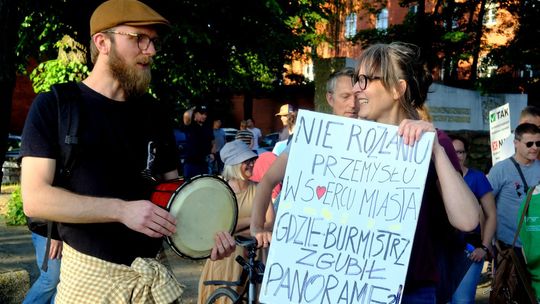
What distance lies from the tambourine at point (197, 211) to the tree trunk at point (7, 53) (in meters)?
2.80

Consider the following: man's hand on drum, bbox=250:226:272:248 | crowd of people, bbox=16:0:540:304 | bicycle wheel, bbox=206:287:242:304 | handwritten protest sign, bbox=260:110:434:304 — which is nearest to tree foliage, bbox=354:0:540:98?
bicycle wheel, bbox=206:287:242:304

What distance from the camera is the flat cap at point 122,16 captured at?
2.78m

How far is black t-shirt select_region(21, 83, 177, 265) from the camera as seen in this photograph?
2.64m

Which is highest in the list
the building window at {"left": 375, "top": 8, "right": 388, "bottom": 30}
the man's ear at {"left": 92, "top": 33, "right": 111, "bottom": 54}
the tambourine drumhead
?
the building window at {"left": 375, "top": 8, "right": 388, "bottom": 30}

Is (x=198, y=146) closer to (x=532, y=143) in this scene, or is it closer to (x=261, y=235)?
(x=532, y=143)

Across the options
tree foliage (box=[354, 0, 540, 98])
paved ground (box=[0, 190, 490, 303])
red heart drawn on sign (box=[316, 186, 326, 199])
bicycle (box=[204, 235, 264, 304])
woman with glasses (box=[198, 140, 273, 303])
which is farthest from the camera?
tree foliage (box=[354, 0, 540, 98])

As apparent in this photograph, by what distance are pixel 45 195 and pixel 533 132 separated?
5.07 m

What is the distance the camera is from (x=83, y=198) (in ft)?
8.43

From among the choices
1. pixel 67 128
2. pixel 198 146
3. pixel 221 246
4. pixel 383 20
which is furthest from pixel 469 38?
pixel 67 128

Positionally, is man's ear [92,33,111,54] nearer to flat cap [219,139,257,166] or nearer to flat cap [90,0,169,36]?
flat cap [90,0,169,36]

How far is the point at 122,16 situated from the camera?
2777 millimetres

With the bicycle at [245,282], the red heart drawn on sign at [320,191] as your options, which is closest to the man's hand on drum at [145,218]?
the red heart drawn on sign at [320,191]

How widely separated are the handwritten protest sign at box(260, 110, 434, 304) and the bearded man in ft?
0.96

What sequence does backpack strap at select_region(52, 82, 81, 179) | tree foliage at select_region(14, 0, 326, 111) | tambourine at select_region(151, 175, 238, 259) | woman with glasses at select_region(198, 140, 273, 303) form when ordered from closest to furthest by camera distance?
1. backpack strap at select_region(52, 82, 81, 179)
2. tambourine at select_region(151, 175, 238, 259)
3. woman with glasses at select_region(198, 140, 273, 303)
4. tree foliage at select_region(14, 0, 326, 111)
